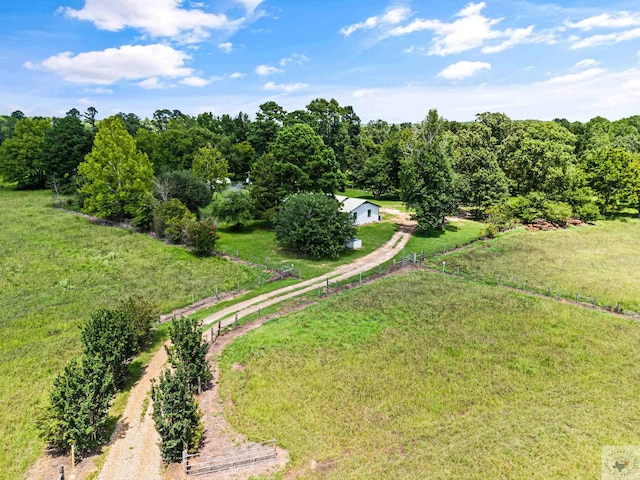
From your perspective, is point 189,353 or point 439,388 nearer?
point 189,353

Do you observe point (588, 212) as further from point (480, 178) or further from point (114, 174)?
point (114, 174)

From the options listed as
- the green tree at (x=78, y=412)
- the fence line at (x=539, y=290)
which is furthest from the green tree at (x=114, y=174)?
the fence line at (x=539, y=290)

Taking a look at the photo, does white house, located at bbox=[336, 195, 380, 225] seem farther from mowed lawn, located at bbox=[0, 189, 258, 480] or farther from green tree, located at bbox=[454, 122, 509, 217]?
mowed lawn, located at bbox=[0, 189, 258, 480]

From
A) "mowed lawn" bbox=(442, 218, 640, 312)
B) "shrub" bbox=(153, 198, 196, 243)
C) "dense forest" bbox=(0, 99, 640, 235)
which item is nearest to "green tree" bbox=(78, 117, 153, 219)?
"dense forest" bbox=(0, 99, 640, 235)

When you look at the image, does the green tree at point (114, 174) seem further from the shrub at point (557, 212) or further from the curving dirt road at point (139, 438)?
the shrub at point (557, 212)

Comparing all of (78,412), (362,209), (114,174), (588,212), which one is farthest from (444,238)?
(114,174)

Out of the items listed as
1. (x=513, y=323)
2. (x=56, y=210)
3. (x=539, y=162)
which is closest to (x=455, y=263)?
(x=513, y=323)
